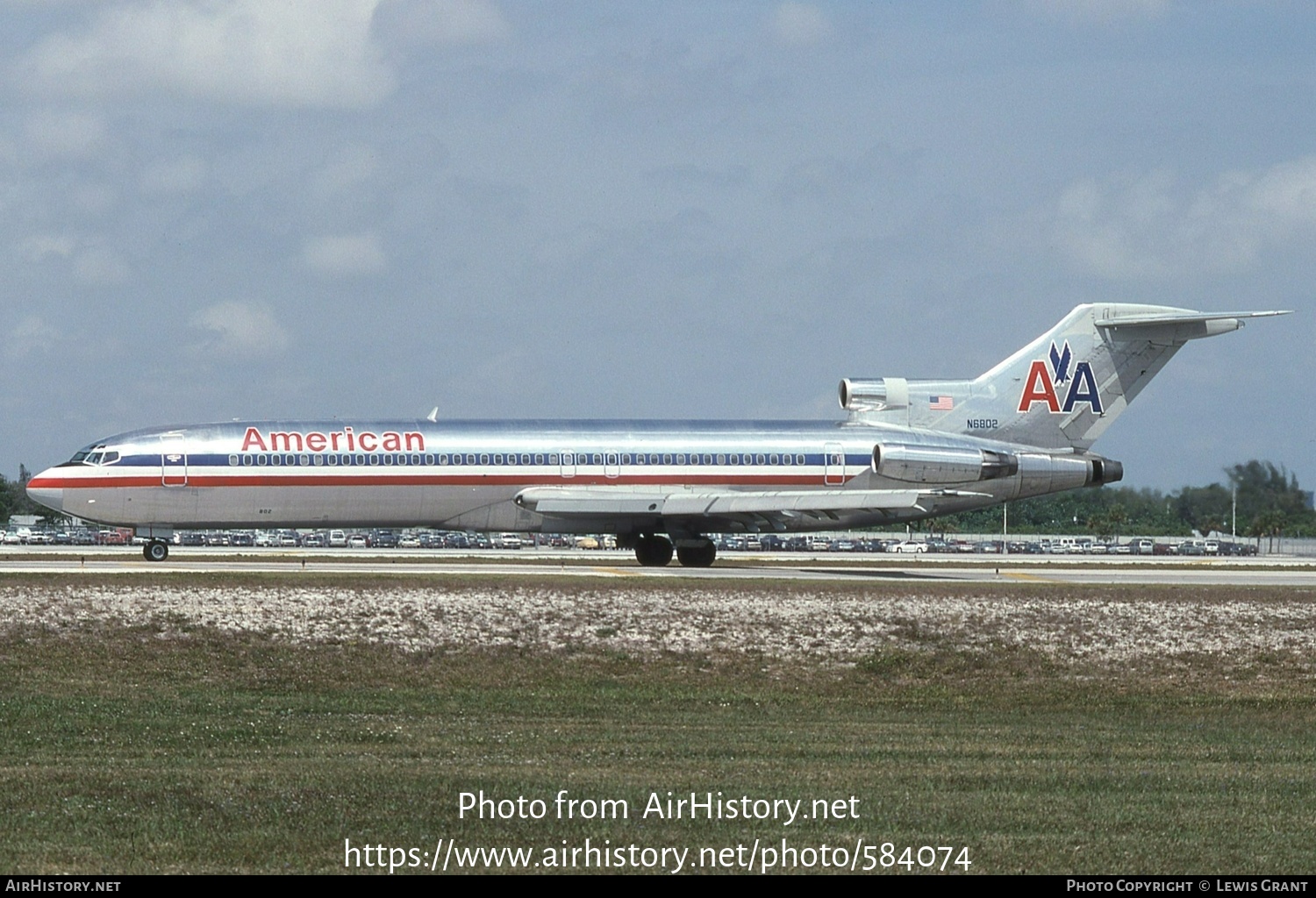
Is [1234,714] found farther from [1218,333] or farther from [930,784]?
[1218,333]

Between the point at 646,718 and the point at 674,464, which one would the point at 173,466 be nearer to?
the point at 674,464

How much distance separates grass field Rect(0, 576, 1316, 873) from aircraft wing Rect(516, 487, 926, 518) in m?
8.11

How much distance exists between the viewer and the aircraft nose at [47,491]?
4316 cm

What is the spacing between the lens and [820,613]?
102 ft

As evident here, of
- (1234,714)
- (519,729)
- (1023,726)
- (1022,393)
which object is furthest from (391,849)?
(1022,393)

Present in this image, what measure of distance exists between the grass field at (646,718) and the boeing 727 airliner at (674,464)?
8.99 m

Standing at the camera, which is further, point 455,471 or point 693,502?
point 693,502

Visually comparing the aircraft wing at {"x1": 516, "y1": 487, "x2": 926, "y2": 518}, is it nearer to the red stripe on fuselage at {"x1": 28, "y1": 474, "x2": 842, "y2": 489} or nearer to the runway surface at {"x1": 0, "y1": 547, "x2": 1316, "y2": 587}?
the red stripe on fuselage at {"x1": 28, "y1": 474, "x2": 842, "y2": 489}

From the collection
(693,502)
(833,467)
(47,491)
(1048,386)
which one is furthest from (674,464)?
(47,491)

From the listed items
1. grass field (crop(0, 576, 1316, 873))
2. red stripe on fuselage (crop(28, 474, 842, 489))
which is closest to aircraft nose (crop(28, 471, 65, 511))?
red stripe on fuselage (crop(28, 474, 842, 489))

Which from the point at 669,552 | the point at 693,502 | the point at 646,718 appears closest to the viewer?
the point at 646,718

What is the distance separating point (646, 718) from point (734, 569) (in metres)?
23.9

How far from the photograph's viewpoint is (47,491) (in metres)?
43.3
